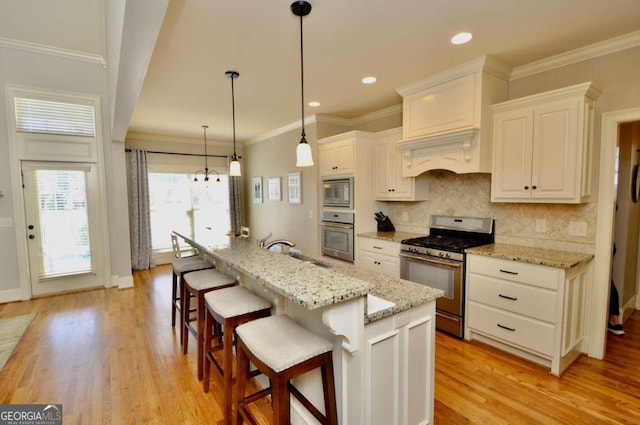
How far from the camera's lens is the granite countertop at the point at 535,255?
2334 millimetres

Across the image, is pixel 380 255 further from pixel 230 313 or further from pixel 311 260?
pixel 230 313

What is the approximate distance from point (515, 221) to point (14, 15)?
5.51 metres

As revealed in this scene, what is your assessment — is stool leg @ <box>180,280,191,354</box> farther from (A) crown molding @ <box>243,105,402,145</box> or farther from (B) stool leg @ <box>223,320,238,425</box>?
(A) crown molding @ <box>243,105,402,145</box>

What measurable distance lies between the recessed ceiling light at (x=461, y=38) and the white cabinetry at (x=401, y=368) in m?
2.03

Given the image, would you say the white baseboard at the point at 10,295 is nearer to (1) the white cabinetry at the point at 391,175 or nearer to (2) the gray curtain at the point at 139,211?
(2) the gray curtain at the point at 139,211

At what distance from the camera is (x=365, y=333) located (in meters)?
1.37

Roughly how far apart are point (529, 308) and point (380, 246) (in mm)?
1614

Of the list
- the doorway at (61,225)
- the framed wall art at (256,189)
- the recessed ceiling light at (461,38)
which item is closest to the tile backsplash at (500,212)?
the recessed ceiling light at (461,38)

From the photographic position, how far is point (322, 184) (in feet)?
15.4

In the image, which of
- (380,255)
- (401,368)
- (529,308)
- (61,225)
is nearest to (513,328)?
(529,308)

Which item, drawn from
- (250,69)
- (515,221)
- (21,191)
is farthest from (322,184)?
(21,191)

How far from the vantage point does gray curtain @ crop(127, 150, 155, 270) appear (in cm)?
572

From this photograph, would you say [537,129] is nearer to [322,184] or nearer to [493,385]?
[493,385]

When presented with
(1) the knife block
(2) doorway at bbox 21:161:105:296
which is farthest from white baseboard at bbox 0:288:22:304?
(1) the knife block
